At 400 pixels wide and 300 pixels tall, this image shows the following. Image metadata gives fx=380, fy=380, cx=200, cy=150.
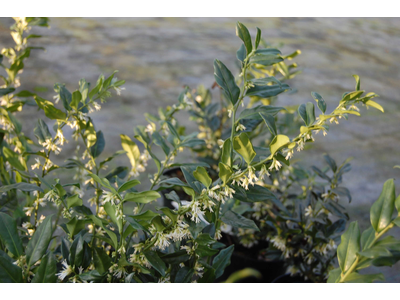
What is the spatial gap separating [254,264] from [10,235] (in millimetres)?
894

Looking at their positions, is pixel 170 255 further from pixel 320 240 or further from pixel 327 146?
pixel 327 146

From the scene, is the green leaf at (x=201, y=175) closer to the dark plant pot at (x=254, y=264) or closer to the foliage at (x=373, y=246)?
the foliage at (x=373, y=246)

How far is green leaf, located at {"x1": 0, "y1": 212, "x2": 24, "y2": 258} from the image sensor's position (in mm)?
540

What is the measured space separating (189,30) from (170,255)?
12.4ft

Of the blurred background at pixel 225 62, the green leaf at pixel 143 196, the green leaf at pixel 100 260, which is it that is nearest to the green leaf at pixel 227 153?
the green leaf at pixel 143 196

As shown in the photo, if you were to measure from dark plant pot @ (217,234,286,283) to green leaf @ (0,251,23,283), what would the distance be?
2.94ft

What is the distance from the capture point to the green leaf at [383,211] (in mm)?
453

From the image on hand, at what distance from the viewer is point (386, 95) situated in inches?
128

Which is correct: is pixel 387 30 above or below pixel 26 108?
above

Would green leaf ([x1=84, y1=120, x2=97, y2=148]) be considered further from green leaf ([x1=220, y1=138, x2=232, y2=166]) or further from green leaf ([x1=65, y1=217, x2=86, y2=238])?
green leaf ([x1=220, y1=138, x2=232, y2=166])

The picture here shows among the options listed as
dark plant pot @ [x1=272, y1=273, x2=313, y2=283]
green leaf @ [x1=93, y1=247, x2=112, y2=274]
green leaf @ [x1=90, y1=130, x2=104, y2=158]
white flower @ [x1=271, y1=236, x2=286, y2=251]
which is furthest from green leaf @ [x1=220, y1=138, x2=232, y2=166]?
dark plant pot @ [x1=272, y1=273, x2=313, y2=283]

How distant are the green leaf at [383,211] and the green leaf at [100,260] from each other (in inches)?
14.5

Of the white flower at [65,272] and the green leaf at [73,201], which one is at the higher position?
the green leaf at [73,201]
